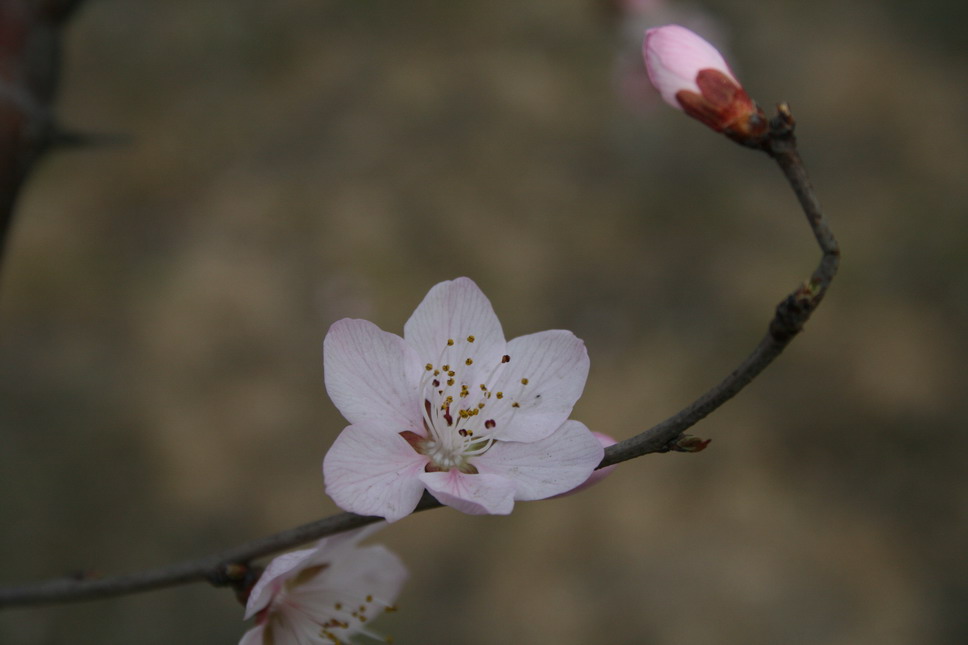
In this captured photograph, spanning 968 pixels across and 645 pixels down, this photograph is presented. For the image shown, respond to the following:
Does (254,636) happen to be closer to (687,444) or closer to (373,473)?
(373,473)

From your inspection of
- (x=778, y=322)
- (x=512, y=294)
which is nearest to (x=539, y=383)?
(x=778, y=322)

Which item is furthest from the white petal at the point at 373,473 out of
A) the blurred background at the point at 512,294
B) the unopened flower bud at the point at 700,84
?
the blurred background at the point at 512,294

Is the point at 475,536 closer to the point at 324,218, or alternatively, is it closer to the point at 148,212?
the point at 324,218

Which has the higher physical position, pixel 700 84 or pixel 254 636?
pixel 700 84

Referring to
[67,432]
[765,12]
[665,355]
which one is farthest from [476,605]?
[765,12]

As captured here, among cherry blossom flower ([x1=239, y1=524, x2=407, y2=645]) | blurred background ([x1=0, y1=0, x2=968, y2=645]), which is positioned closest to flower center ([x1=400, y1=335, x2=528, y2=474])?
cherry blossom flower ([x1=239, y1=524, x2=407, y2=645])

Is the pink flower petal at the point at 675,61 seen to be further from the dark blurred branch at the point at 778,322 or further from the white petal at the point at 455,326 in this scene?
the white petal at the point at 455,326
